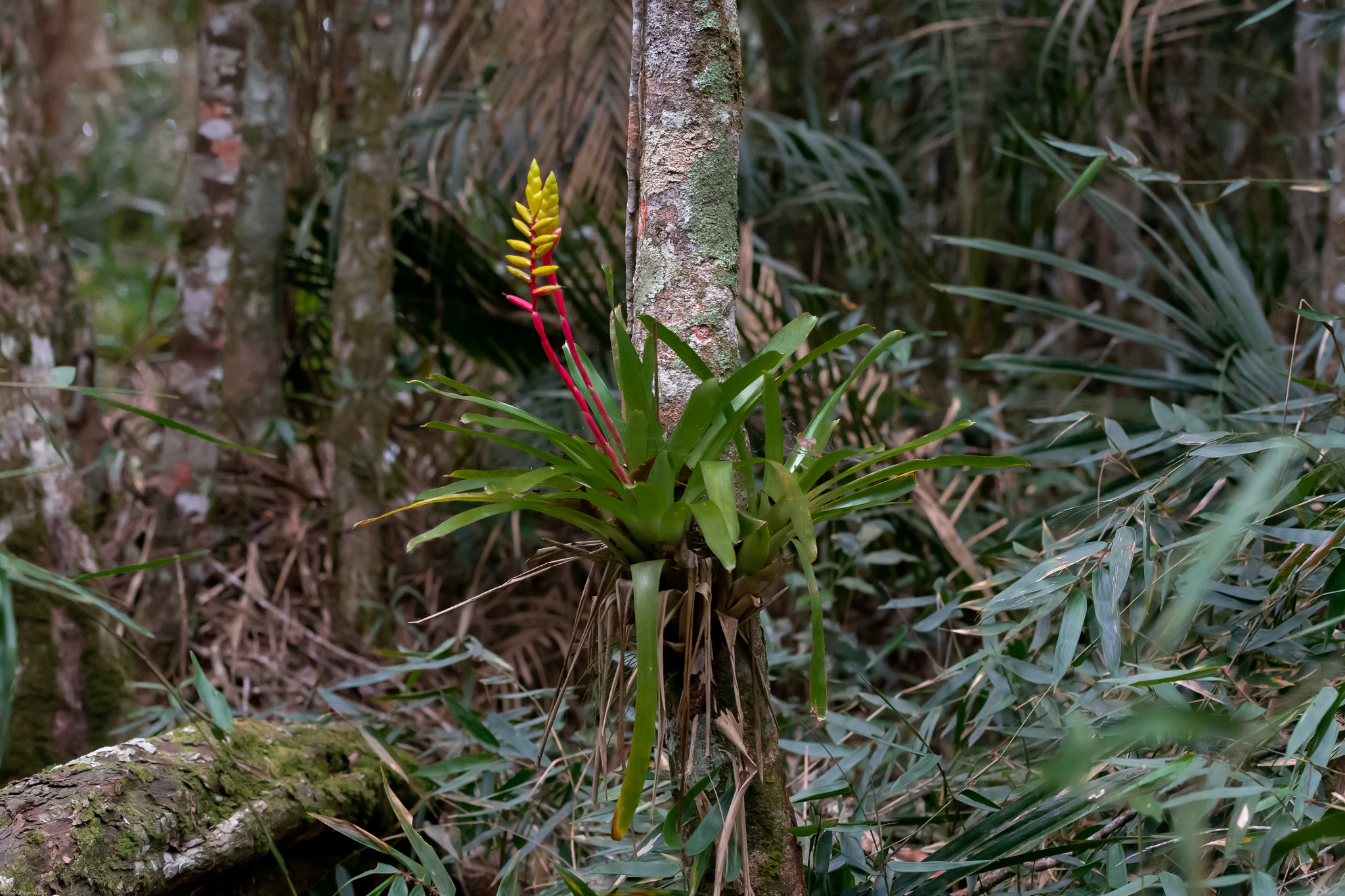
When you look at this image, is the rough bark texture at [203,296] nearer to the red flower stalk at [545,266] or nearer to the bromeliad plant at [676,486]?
the bromeliad plant at [676,486]

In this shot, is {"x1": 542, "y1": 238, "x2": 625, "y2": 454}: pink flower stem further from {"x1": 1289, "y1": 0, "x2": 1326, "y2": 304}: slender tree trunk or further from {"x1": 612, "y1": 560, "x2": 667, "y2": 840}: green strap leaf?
{"x1": 1289, "y1": 0, "x2": 1326, "y2": 304}: slender tree trunk

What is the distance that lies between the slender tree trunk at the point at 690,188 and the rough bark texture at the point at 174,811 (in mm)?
672

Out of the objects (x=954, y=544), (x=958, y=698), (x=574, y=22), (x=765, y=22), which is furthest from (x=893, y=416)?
(x=765, y=22)

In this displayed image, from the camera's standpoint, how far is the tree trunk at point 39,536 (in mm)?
1534

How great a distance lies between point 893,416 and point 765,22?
6.60 feet

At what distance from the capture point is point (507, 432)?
7.98ft

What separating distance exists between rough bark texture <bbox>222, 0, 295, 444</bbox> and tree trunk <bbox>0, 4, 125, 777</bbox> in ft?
1.55

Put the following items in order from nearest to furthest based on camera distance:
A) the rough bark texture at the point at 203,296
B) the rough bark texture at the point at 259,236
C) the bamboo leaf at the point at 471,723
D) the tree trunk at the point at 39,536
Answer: the bamboo leaf at the point at 471,723, the tree trunk at the point at 39,536, the rough bark texture at the point at 203,296, the rough bark texture at the point at 259,236

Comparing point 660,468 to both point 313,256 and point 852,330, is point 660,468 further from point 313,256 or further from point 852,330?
point 313,256

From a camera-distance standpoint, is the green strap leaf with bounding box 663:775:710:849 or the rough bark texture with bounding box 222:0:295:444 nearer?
the green strap leaf with bounding box 663:775:710:849

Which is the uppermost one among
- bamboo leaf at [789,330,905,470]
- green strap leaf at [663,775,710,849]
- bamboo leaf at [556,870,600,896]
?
bamboo leaf at [789,330,905,470]

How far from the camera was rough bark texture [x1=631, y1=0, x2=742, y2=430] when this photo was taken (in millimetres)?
934

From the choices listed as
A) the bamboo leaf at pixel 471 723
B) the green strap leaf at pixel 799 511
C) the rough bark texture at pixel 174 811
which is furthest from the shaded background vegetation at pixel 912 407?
the green strap leaf at pixel 799 511

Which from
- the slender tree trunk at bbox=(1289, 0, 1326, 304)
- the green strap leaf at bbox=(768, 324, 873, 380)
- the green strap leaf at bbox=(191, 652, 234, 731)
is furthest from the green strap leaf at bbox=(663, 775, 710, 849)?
the slender tree trunk at bbox=(1289, 0, 1326, 304)
